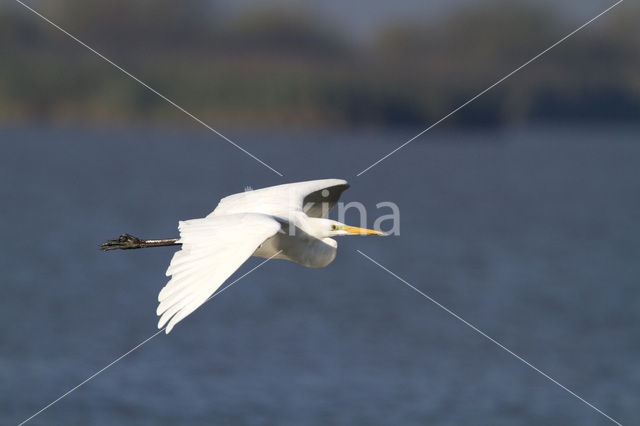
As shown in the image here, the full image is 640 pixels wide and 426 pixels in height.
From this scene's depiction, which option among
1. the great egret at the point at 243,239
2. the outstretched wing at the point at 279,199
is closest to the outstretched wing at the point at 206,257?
the great egret at the point at 243,239

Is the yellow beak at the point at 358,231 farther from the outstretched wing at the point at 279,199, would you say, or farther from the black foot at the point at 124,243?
the black foot at the point at 124,243

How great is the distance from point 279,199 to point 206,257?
2.37 m

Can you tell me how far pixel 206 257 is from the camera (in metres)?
8.28

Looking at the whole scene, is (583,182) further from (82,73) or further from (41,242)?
(41,242)

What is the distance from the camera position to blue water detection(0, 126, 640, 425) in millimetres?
21438

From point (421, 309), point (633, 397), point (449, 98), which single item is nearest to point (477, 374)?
point (633, 397)

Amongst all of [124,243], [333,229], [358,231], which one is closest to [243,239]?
[333,229]

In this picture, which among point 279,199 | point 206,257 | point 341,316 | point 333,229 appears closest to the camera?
point 206,257

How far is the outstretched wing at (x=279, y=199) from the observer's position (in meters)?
10.4

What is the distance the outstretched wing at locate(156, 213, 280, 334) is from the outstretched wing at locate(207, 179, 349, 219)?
107 cm

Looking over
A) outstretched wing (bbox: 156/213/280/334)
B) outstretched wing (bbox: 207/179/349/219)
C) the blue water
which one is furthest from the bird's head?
the blue water

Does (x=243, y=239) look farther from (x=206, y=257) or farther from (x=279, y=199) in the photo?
(x=279, y=199)

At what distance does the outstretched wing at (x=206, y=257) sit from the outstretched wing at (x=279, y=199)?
1.07 metres

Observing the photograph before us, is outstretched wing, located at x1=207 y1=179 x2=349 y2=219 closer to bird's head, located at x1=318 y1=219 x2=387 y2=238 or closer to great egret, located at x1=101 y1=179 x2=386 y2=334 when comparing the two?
great egret, located at x1=101 y1=179 x2=386 y2=334
